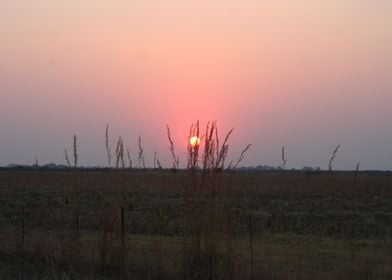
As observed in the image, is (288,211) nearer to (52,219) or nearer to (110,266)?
(52,219)

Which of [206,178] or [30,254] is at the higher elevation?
[206,178]

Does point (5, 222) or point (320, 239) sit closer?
point (320, 239)

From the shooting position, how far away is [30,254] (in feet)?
36.1

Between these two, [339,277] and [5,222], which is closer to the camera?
[339,277]

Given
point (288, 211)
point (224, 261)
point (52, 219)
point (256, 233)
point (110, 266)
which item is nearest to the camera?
point (224, 261)

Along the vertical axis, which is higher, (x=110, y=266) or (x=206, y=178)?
(x=206, y=178)

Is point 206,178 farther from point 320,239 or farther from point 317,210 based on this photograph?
point 317,210

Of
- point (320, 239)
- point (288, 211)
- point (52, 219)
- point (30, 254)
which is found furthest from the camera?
point (288, 211)

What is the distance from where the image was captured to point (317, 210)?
32.9 metres

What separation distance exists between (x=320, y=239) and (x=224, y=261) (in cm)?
1113

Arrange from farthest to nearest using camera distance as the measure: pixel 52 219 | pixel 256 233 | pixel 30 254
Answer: pixel 52 219 → pixel 256 233 → pixel 30 254

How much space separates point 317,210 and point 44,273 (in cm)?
2502

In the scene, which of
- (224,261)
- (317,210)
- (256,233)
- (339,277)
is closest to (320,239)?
(256,233)

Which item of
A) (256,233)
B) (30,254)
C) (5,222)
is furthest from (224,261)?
(5,222)
